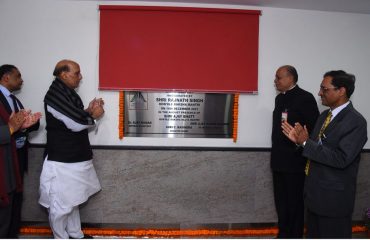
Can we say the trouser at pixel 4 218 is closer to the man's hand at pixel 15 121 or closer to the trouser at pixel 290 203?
the man's hand at pixel 15 121

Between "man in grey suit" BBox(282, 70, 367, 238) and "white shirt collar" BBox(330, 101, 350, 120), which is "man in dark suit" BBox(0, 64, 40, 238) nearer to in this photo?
"man in grey suit" BBox(282, 70, 367, 238)

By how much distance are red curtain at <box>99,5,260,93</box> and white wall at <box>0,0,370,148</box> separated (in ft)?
0.37

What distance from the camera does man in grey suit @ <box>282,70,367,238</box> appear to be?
6.39 ft

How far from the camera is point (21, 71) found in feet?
9.48

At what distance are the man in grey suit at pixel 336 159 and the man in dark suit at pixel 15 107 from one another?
2445mm

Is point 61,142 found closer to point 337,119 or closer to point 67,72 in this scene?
point 67,72

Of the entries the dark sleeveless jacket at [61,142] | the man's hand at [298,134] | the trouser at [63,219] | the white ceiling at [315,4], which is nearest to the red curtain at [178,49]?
the white ceiling at [315,4]

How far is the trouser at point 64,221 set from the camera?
8.13 ft

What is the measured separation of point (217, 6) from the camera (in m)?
2.95

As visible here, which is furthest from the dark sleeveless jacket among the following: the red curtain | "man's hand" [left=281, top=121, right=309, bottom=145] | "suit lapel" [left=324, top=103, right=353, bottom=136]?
"suit lapel" [left=324, top=103, right=353, bottom=136]

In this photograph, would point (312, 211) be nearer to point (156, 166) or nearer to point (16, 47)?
point (156, 166)

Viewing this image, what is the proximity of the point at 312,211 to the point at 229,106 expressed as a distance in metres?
1.30

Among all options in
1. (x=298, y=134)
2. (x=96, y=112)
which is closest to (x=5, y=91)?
(x=96, y=112)

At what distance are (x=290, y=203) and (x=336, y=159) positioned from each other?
86 cm
